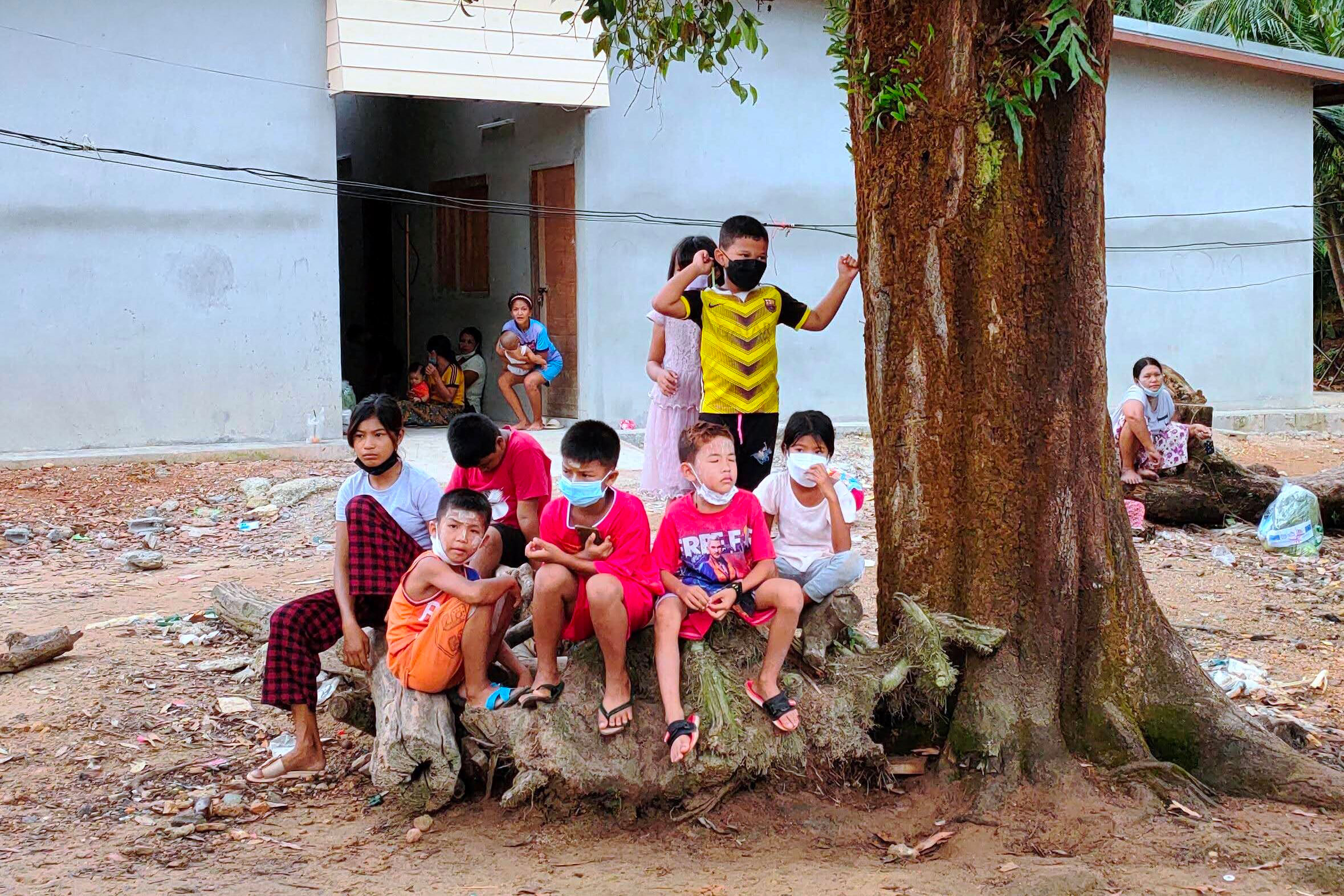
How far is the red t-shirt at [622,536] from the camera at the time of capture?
4.00 m

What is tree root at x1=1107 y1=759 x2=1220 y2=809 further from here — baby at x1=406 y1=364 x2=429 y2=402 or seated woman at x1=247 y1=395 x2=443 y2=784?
baby at x1=406 y1=364 x2=429 y2=402

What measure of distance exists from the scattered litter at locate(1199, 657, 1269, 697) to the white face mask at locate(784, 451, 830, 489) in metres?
2.03

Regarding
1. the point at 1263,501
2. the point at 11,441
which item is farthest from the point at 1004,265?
the point at 11,441

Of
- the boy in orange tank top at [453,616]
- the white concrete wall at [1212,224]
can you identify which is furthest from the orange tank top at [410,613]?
the white concrete wall at [1212,224]

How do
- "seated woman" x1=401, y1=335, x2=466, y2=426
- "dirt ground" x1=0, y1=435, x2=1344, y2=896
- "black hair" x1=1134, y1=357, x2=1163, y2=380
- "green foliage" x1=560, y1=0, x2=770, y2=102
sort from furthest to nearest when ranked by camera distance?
"seated woman" x1=401, y1=335, x2=466, y2=426
"black hair" x1=1134, y1=357, x2=1163, y2=380
"green foliage" x1=560, y1=0, x2=770, y2=102
"dirt ground" x1=0, y1=435, x2=1344, y2=896

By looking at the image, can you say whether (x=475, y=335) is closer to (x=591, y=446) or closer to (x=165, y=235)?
(x=165, y=235)

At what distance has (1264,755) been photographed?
3963 mm

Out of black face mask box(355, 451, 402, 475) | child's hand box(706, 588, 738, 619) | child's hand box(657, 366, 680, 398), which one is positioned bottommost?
child's hand box(706, 588, 738, 619)

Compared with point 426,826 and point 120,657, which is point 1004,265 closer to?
point 426,826

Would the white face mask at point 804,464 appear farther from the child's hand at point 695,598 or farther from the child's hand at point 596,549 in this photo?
the child's hand at point 596,549

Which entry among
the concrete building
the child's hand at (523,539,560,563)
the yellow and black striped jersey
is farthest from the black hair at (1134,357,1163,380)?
the child's hand at (523,539,560,563)

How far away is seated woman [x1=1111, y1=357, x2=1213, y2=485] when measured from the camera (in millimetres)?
8875

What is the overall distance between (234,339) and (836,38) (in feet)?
24.5

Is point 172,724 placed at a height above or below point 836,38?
below
